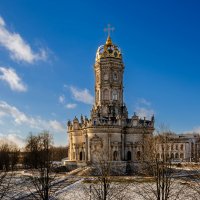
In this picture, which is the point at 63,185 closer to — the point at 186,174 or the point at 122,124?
the point at 186,174

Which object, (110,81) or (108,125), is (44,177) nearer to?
(108,125)

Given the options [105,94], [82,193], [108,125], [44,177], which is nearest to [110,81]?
[105,94]

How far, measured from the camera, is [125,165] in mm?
59094

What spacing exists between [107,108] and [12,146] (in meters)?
47.1

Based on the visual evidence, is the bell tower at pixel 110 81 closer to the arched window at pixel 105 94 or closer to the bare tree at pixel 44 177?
the arched window at pixel 105 94

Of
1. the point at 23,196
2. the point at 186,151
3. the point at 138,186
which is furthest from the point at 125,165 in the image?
the point at 186,151

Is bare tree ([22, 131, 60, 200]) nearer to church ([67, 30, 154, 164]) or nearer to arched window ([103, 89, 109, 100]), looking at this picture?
church ([67, 30, 154, 164])

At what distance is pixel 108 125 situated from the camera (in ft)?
200

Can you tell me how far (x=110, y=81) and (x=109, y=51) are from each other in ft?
19.2

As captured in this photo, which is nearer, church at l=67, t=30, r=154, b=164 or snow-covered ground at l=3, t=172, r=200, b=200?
snow-covered ground at l=3, t=172, r=200, b=200

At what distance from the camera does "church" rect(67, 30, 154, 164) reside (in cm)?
6062

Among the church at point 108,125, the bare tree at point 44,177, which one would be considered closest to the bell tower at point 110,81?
the church at point 108,125

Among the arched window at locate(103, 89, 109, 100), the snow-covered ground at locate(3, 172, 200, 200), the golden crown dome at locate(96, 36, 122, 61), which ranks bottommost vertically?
the snow-covered ground at locate(3, 172, 200, 200)

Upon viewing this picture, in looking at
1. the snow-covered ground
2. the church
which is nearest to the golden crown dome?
the church
